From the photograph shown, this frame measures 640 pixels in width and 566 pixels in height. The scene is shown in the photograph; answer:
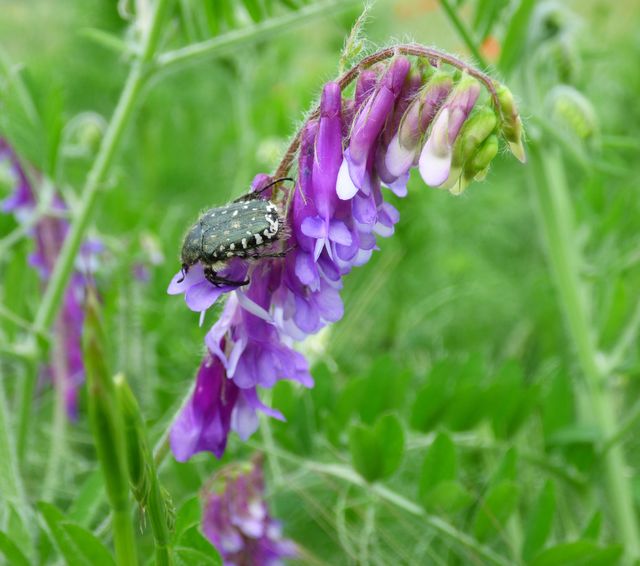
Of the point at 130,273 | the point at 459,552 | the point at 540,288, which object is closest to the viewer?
the point at 459,552

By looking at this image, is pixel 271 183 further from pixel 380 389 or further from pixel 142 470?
pixel 380 389

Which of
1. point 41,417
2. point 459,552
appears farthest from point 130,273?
point 459,552

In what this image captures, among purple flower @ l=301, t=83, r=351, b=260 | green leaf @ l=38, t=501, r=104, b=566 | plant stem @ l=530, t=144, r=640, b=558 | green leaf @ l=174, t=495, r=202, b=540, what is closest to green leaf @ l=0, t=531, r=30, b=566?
green leaf @ l=38, t=501, r=104, b=566

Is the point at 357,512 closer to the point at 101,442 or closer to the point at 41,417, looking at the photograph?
the point at 41,417

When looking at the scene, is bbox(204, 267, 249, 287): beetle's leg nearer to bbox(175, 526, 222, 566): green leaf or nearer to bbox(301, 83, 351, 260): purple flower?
bbox(301, 83, 351, 260): purple flower

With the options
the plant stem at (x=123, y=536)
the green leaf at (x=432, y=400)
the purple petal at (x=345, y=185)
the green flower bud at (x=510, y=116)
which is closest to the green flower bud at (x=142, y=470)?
the plant stem at (x=123, y=536)

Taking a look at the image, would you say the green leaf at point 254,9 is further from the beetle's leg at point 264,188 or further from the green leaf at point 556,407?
the green leaf at point 556,407
